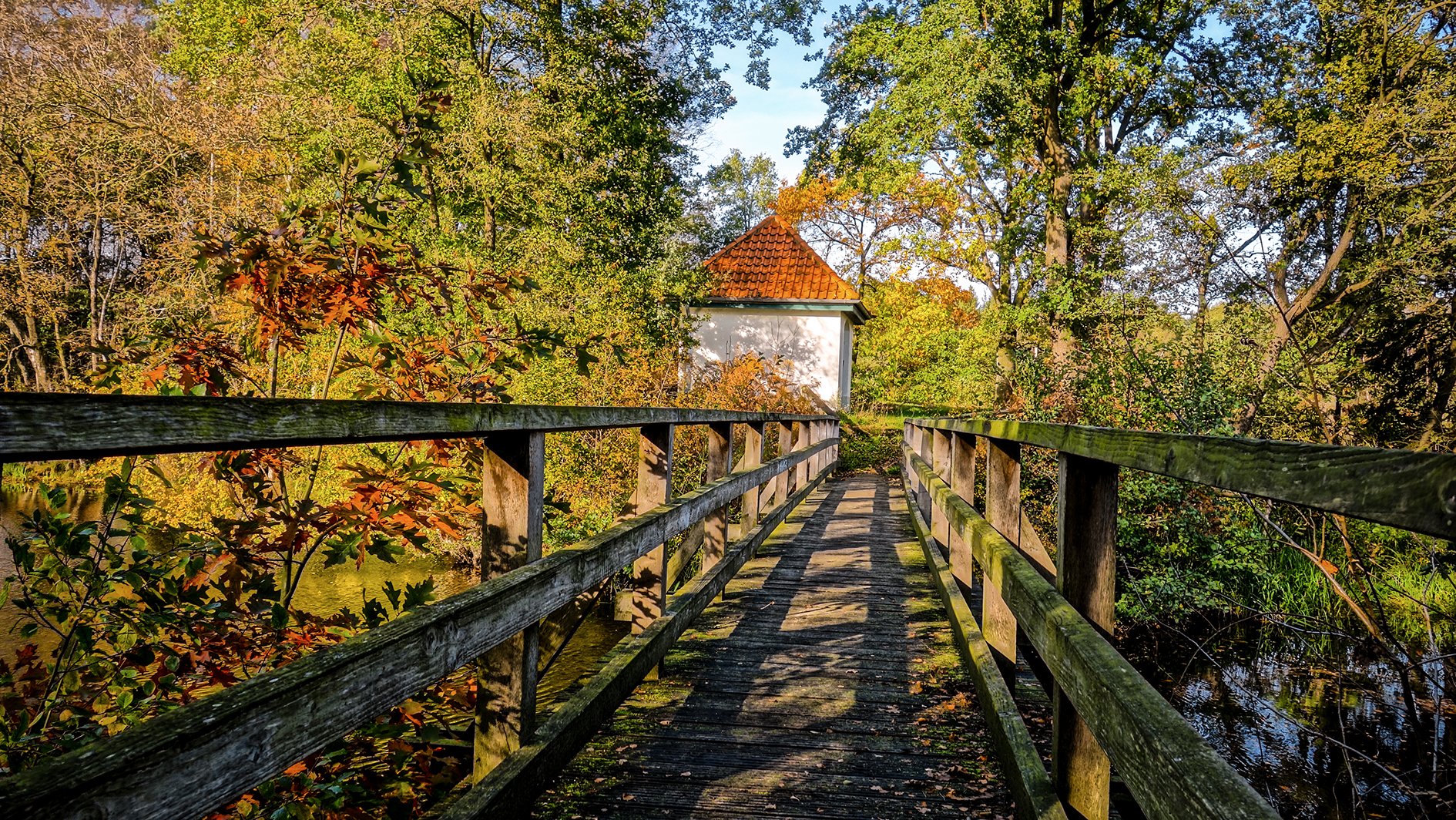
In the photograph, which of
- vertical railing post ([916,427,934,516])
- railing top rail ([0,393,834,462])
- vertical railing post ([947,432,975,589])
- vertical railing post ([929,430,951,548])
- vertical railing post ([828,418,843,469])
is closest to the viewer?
railing top rail ([0,393,834,462])

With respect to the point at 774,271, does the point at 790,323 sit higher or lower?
lower

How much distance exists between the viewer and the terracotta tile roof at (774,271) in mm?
26734

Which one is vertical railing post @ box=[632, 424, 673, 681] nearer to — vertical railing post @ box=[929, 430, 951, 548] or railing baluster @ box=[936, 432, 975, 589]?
railing baluster @ box=[936, 432, 975, 589]

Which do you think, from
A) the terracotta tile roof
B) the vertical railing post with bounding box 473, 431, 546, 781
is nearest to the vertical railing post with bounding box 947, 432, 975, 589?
the vertical railing post with bounding box 473, 431, 546, 781

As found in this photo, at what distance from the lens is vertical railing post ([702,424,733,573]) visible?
5418 mm

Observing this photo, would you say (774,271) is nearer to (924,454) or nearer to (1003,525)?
(924,454)

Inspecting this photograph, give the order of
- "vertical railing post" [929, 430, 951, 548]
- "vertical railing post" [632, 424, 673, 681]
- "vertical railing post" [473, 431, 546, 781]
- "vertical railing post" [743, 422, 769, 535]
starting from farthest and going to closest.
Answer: "vertical railing post" [743, 422, 769, 535] → "vertical railing post" [929, 430, 951, 548] → "vertical railing post" [632, 424, 673, 681] → "vertical railing post" [473, 431, 546, 781]

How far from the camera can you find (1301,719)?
6.89 meters

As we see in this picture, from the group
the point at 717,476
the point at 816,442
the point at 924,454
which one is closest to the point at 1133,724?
the point at 717,476

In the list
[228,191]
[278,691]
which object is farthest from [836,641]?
[228,191]

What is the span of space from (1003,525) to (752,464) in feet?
10.4

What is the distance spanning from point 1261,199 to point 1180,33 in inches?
160

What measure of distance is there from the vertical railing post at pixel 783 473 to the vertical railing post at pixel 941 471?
234 cm

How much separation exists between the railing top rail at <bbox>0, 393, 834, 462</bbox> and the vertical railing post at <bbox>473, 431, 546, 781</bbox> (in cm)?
18
